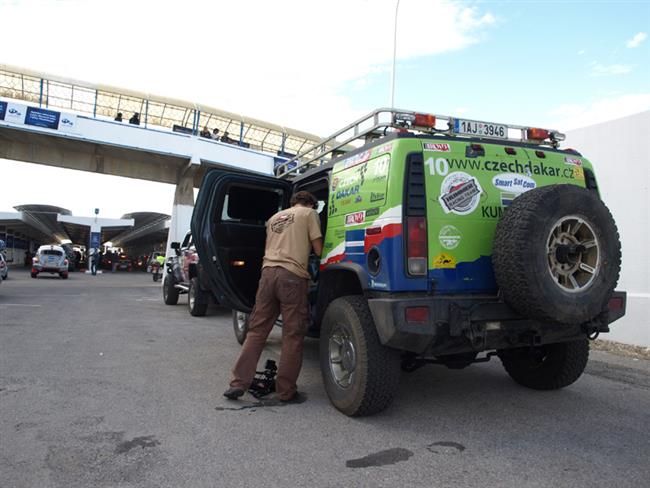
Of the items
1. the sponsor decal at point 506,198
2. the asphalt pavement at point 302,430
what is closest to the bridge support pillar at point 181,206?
the asphalt pavement at point 302,430

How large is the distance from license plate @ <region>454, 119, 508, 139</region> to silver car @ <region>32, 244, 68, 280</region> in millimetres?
25899

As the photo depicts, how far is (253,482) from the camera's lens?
8.45 ft

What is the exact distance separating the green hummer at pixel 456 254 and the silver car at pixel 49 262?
25.0 m

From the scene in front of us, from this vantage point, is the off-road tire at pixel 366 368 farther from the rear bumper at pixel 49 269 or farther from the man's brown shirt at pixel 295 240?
the rear bumper at pixel 49 269

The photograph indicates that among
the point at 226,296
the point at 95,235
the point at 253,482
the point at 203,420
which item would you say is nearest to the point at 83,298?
the point at 226,296

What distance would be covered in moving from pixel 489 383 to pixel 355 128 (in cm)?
286

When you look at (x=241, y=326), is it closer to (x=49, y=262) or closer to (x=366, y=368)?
(x=366, y=368)

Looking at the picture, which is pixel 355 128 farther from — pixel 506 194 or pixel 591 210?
pixel 591 210

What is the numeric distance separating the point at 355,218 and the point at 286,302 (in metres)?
0.92

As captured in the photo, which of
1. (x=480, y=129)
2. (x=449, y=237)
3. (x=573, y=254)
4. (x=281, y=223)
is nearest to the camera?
(x=573, y=254)

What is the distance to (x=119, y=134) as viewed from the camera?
21516mm

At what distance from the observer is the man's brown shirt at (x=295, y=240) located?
4039 millimetres

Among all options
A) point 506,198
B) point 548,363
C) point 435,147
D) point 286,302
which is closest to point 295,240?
point 286,302

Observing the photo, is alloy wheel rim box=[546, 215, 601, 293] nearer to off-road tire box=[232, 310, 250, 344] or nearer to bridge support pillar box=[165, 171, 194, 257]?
off-road tire box=[232, 310, 250, 344]
